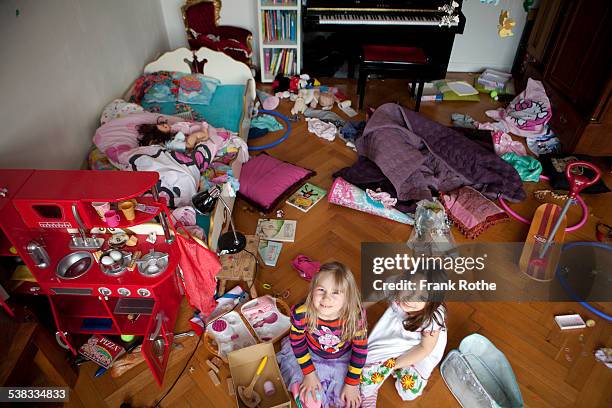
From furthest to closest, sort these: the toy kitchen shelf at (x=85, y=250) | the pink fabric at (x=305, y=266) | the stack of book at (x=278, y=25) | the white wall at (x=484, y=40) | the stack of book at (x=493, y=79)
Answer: the stack of book at (x=493, y=79) < the white wall at (x=484, y=40) < the stack of book at (x=278, y=25) < the pink fabric at (x=305, y=266) < the toy kitchen shelf at (x=85, y=250)

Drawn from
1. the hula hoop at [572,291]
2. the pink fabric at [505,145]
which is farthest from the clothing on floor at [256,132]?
the hula hoop at [572,291]

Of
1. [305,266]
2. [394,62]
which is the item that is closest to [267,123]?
[394,62]

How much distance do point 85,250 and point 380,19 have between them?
310cm

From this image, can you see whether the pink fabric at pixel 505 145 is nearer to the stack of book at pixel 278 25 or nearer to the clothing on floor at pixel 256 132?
the clothing on floor at pixel 256 132

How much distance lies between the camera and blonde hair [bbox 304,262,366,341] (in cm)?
169

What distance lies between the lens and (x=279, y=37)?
4371 millimetres

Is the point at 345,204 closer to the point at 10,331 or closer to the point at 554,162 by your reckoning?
the point at 554,162

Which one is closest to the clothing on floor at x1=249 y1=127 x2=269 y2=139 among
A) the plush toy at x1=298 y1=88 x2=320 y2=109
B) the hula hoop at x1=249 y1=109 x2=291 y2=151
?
the hula hoop at x1=249 y1=109 x2=291 y2=151

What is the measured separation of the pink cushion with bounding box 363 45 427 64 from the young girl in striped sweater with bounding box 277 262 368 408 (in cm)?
263

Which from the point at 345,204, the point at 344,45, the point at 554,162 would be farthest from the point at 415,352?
the point at 344,45

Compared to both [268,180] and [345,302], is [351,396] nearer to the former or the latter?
[345,302]

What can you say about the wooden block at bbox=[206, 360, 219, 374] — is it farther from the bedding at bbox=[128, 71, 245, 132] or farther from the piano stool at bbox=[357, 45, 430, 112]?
the piano stool at bbox=[357, 45, 430, 112]

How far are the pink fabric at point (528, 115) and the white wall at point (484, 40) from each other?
0.85 m

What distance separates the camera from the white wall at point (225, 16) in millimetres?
4285
